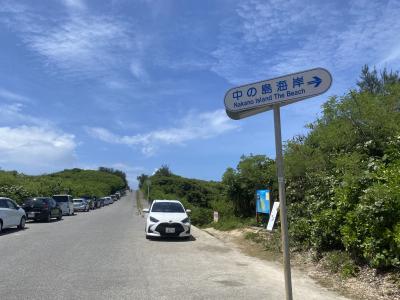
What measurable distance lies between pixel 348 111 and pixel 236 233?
8.26m

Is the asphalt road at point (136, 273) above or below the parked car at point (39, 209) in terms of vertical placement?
below

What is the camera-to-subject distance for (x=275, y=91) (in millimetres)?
5031

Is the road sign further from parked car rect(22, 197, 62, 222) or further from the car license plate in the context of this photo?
parked car rect(22, 197, 62, 222)

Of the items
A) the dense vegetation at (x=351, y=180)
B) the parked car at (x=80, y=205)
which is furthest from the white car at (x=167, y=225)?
the parked car at (x=80, y=205)

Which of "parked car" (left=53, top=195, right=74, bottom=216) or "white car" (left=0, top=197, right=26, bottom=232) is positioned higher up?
"parked car" (left=53, top=195, right=74, bottom=216)

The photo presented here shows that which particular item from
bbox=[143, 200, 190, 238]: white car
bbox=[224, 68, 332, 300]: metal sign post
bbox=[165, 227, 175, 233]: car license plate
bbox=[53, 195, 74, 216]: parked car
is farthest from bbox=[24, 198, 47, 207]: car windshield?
bbox=[224, 68, 332, 300]: metal sign post

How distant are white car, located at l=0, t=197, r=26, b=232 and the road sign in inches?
634

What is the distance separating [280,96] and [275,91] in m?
0.08

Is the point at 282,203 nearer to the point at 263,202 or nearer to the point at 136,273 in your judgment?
the point at 136,273

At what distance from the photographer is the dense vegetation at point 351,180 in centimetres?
784

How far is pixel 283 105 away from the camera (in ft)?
17.0

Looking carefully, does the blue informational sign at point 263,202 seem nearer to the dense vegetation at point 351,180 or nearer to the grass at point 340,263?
the dense vegetation at point 351,180

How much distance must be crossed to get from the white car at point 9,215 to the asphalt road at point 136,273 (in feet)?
13.7

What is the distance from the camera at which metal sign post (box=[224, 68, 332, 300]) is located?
192 inches
